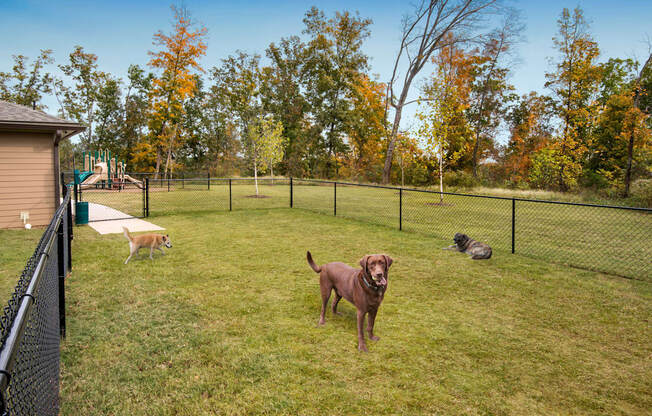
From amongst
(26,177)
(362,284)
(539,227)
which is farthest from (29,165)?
(539,227)

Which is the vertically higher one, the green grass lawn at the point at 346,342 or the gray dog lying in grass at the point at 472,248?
the gray dog lying in grass at the point at 472,248

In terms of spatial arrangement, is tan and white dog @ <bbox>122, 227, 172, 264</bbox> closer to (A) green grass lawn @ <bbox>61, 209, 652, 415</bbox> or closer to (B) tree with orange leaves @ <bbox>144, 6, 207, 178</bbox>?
(A) green grass lawn @ <bbox>61, 209, 652, 415</bbox>

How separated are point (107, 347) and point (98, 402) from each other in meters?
0.91

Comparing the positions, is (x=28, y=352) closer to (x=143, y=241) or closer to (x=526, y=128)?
(x=143, y=241)

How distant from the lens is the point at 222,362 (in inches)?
123

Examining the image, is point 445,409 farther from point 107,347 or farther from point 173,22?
point 173,22

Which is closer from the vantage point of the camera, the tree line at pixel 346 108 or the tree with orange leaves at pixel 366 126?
the tree line at pixel 346 108

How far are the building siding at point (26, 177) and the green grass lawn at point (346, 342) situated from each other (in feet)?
15.2

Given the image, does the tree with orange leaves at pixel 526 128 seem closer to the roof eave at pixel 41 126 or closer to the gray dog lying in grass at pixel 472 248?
the gray dog lying in grass at pixel 472 248

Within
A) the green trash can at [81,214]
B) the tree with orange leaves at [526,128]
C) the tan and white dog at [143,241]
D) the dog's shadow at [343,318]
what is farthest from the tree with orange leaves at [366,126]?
the dog's shadow at [343,318]

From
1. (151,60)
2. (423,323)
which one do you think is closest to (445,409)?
(423,323)

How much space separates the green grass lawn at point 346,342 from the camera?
267 centimetres

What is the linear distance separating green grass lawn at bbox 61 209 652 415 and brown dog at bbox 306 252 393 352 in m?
0.33

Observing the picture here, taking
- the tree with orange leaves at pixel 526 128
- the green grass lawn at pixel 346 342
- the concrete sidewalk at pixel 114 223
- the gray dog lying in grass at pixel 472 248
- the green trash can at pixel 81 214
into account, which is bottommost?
the green grass lawn at pixel 346 342
